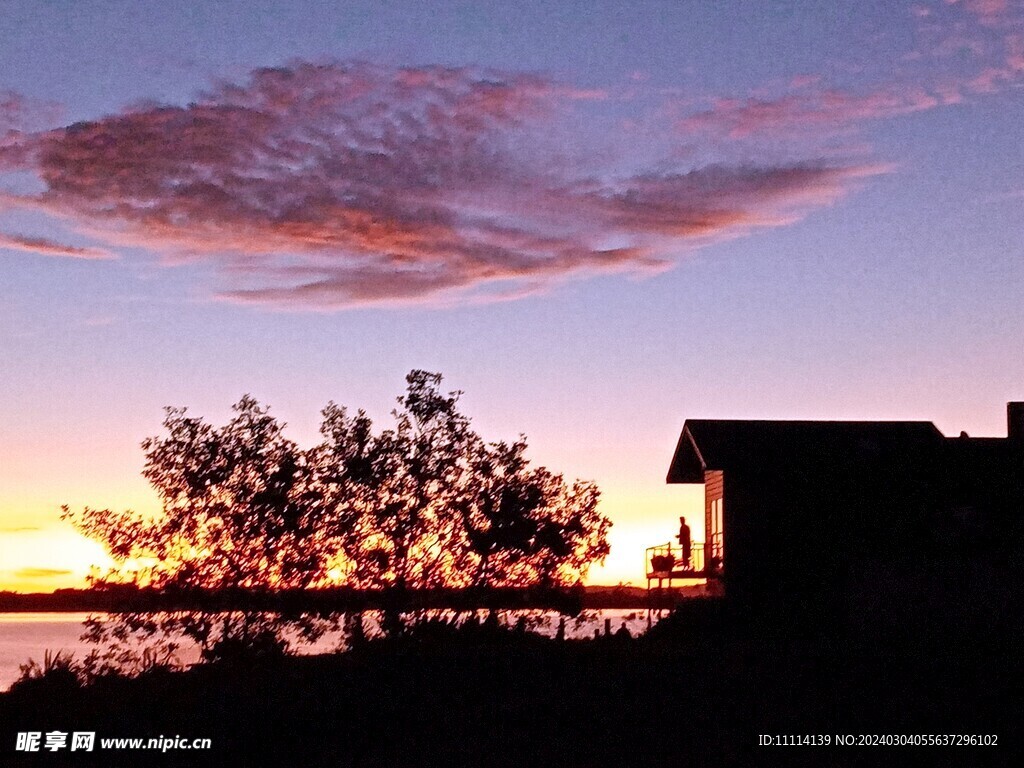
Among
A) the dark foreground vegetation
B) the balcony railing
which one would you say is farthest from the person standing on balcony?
the dark foreground vegetation

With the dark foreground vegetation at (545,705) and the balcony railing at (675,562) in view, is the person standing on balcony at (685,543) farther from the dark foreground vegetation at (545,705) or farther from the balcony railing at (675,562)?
the dark foreground vegetation at (545,705)

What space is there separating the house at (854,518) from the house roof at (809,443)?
0.17ft

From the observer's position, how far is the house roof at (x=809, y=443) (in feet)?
129

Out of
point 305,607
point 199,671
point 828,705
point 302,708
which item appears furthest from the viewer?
point 305,607

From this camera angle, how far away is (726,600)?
41031 mm

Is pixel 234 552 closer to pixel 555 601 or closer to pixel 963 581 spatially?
pixel 555 601

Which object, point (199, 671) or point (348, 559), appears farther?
point (348, 559)

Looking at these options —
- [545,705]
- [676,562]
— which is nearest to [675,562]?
[676,562]

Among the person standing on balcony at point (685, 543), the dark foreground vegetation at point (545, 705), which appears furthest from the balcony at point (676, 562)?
the dark foreground vegetation at point (545, 705)

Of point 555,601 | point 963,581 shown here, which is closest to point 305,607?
point 555,601

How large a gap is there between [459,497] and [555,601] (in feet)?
14.8

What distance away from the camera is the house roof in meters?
39.2

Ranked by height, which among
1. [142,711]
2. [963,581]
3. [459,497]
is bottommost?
[142,711]

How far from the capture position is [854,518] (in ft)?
125
